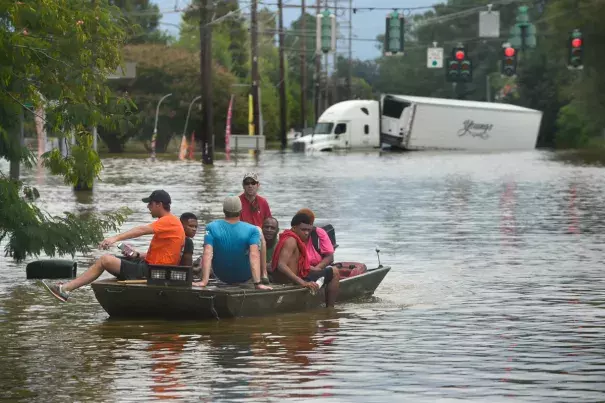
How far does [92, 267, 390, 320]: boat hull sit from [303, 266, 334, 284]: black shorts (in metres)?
0.60

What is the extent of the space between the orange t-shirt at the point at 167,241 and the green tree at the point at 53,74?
255cm

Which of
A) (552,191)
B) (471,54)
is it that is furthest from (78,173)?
(471,54)

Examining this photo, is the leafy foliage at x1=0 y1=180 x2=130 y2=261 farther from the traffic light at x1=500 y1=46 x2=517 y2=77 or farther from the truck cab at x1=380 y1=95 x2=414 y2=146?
the truck cab at x1=380 y1=95 x2=414 y2=146

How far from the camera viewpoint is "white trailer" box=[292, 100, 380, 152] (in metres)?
96.0

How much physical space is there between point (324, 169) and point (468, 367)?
5030cm

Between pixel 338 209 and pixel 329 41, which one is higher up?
pixel 329 41

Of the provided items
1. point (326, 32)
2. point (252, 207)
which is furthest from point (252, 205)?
point (326, 32)

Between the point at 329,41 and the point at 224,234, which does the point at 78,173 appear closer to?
the point at 224,234

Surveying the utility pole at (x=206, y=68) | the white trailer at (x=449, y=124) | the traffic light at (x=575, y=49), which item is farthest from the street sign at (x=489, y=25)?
the white trailer at (x=449, y=124)

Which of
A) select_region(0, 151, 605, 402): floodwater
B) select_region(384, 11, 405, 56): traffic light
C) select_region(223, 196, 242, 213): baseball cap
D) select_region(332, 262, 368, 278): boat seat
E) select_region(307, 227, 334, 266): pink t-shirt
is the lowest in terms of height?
select_region(0, 151, 605, 402): floodwater

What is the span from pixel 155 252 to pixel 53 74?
317 centimetres

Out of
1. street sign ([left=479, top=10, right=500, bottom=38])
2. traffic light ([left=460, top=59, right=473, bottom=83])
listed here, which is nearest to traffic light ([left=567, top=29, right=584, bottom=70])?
A: street sign ([left=479, top=10, right=500, bottom=38])

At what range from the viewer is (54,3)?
1884 centimetres

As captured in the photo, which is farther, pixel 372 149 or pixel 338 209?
pixel 372 149
